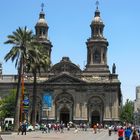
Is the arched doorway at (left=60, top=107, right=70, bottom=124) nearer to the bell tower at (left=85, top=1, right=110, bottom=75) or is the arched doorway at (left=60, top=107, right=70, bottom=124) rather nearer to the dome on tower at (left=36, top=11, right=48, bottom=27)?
the bell tower at (left=85, top=1, right=110, bottom=75)

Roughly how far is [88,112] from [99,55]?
14.0 metres

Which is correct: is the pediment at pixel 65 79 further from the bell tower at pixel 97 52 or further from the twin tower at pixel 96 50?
the bell tower at pixel 97 52

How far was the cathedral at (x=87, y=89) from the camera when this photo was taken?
364ft

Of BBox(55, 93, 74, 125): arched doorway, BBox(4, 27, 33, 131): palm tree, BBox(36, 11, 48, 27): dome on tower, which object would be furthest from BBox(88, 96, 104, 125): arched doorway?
BBox(4, 27, 33, 131): palm tree

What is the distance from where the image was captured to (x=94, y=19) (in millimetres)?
112438

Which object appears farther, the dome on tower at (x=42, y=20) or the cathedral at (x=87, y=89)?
the dome on tower at (x=42, y=20)

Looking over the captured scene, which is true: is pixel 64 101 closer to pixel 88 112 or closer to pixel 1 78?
pixel 88 112

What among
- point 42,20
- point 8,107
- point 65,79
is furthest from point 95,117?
point 42,20

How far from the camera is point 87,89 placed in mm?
112125

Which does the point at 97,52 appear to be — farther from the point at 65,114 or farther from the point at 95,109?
the point at 65,114

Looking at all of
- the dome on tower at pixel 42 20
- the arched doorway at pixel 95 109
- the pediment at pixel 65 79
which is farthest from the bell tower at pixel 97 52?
the dome on tower at pixel 42 20

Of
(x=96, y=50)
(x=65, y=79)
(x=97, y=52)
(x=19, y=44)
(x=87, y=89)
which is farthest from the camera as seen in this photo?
(x=97, y=52)

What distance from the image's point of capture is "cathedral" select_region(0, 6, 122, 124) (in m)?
111

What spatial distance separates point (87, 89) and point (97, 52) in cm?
931
